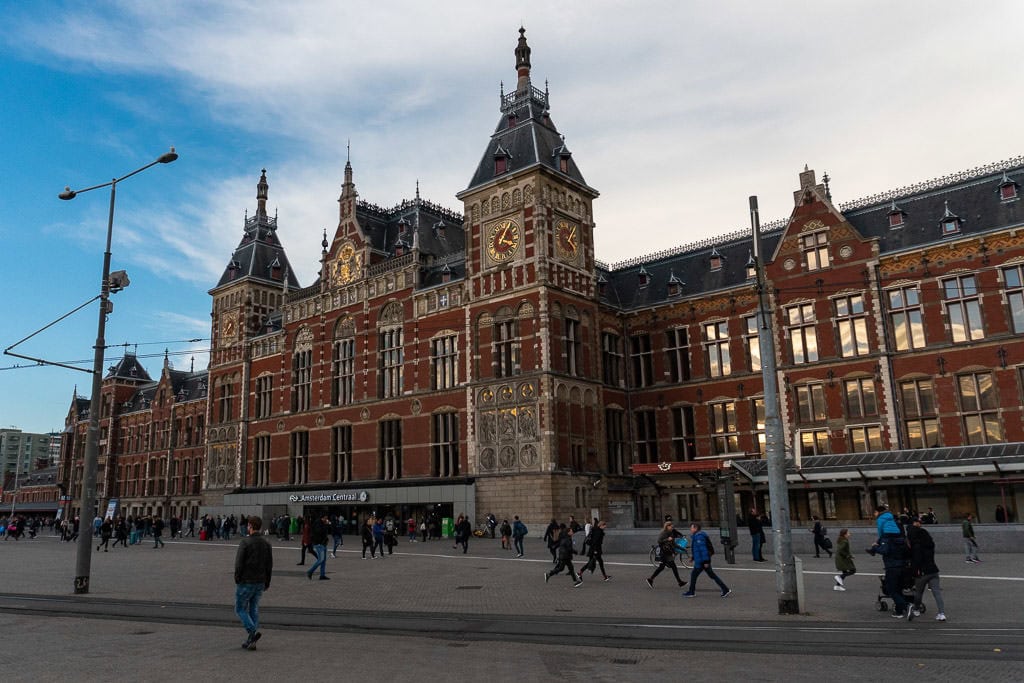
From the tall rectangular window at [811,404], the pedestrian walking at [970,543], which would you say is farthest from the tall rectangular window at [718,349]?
the pedestrian walking at [970,543]

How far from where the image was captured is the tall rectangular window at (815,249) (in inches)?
1594

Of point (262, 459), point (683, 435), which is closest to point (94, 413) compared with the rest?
point (683, 435)

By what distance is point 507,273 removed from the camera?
145 ft

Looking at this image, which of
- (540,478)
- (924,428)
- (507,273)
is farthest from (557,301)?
(924,428)

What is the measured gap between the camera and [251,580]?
10.8m

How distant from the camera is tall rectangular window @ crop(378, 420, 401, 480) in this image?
4875 cm

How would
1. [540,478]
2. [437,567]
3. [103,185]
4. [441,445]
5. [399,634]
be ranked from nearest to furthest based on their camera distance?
1. [399,634]
2. [103,185]
3. [437,567]
4. [540,478]
5. [441,445]

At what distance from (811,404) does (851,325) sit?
4.70m

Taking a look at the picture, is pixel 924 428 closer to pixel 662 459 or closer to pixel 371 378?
pixel 662 459

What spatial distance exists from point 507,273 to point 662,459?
14.9 m

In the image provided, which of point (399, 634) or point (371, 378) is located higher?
point (371, 378)

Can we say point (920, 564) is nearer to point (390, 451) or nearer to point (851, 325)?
point (851, 325)

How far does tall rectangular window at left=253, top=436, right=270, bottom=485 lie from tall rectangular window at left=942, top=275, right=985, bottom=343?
47.3m

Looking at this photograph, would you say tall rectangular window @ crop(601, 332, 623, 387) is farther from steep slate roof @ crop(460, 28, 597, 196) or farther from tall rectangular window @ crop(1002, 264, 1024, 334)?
tall rectangular window @ crop(1002, 264, 1024, 334)
